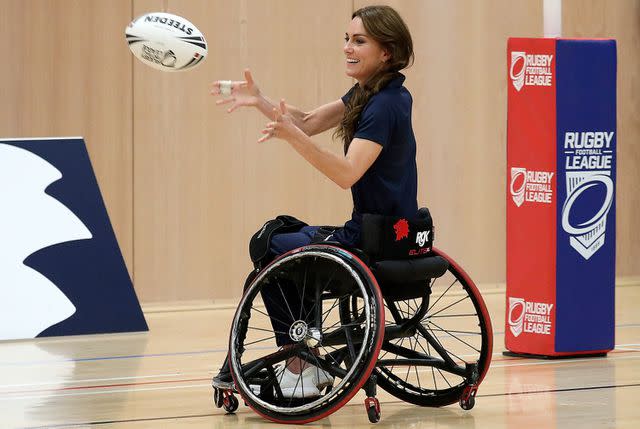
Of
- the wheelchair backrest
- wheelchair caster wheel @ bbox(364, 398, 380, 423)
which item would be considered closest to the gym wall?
the wheelchair backrest

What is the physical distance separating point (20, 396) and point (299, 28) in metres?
3.69

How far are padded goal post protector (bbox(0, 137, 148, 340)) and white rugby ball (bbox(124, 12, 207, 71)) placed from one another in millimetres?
1705

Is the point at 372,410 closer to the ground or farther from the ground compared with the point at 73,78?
closer to the ground

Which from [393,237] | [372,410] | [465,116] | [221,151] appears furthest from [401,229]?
[465,116]

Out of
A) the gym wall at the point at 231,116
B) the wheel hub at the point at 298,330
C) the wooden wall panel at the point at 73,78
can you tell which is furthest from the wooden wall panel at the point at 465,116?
the wheel hub at the point at 298,330

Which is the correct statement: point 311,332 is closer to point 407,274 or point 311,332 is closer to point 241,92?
point 407,274

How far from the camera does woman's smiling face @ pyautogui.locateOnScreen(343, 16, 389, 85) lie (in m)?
3.82

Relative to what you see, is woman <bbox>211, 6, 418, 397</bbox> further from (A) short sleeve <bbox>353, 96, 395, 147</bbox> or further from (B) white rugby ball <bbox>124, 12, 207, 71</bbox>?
(B) white rugby ball <bbox>124, 12, 207, 71</bbox>

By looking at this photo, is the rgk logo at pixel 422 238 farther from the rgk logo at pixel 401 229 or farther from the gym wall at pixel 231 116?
the gym wall at pixel 231 116

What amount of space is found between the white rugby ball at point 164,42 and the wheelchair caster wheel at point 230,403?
4.09ft

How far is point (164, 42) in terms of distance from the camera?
4156 millimetres

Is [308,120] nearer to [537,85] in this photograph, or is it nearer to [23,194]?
[537,85]

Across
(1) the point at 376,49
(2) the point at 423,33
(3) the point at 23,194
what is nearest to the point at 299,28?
(2) the point at 423,33

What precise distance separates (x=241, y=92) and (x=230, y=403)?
1.05m
